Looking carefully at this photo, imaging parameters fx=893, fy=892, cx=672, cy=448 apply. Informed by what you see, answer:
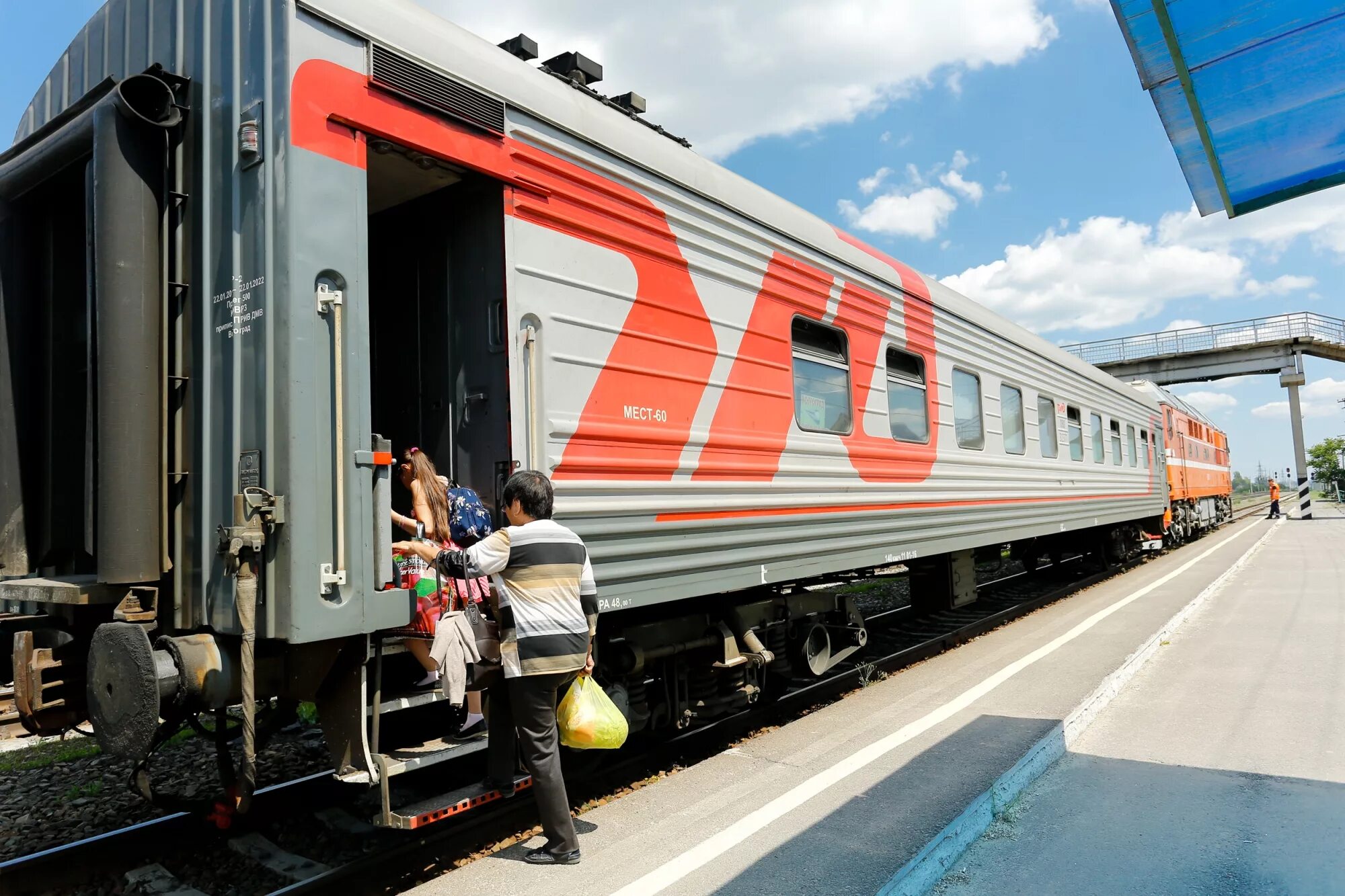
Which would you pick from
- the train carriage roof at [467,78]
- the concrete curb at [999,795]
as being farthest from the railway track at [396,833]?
the train carriage roof at [467,78]

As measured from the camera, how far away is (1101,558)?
584 inches

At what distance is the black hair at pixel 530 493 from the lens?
344 cm

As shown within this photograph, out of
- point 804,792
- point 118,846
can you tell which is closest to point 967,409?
point 804,792

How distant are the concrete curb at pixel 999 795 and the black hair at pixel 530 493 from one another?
1.81m

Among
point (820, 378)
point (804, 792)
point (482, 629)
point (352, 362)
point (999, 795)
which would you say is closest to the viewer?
point (352, 362)

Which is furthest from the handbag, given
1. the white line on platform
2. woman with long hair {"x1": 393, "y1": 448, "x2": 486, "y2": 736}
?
the white line on platform

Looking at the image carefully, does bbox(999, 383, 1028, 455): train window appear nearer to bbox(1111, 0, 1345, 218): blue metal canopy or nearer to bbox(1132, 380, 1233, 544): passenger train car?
bbox(1111, 0, 1345, 218): blue metal canopy

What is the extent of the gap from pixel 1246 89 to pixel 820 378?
2.83 m

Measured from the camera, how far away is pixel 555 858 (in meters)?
3.50

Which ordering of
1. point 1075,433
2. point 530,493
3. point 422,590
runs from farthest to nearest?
1. point 1075,433
2. point 422,590
3. point 530,493

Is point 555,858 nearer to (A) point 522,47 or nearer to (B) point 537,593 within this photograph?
(B) point 537,593

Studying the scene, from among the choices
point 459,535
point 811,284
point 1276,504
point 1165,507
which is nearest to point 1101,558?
point 1165,507

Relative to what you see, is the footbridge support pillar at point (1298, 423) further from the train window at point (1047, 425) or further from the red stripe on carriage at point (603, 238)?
the red stripe on carriage at point (603, 238)

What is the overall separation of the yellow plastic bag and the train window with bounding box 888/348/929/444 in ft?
12.0
